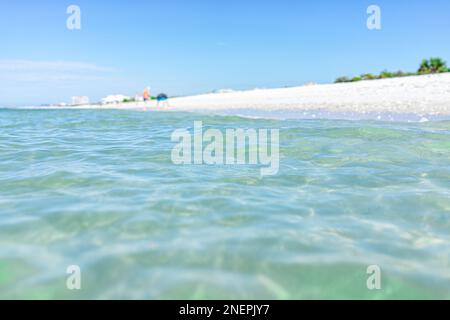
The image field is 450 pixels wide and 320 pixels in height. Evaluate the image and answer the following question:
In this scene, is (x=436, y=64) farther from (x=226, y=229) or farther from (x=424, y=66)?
(x=226, y=229)

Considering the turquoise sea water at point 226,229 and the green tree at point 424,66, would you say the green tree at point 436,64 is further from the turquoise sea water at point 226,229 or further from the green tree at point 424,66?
the turquoise sea water at point 226,229

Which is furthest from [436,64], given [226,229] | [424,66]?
[226,229]

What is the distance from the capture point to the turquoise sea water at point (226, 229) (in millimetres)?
1972

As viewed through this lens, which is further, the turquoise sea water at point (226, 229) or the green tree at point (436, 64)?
the green tree at point (436, 64)

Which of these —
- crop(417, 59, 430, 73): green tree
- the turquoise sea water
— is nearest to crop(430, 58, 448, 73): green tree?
crop(417, 59, 430, 73): green tree

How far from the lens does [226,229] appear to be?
8.67 feet

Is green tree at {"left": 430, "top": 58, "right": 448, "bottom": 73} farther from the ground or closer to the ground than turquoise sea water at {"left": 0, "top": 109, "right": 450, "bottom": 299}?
farther from the ground

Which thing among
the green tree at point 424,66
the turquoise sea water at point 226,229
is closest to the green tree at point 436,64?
the green tree at point 424,66

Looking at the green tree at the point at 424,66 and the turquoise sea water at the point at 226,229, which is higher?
the green tree at the point at 424,66

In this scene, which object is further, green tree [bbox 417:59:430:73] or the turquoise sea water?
green tree [bbox 417:59:430:73]

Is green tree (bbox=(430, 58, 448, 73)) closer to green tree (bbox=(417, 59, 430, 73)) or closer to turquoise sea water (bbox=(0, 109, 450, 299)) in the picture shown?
green tree (bbox=(417, 59, 430, 73))

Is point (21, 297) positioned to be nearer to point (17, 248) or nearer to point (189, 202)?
point (17, 248)

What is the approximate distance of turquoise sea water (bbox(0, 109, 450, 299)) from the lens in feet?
6.47

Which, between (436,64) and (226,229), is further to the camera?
(436,64)
